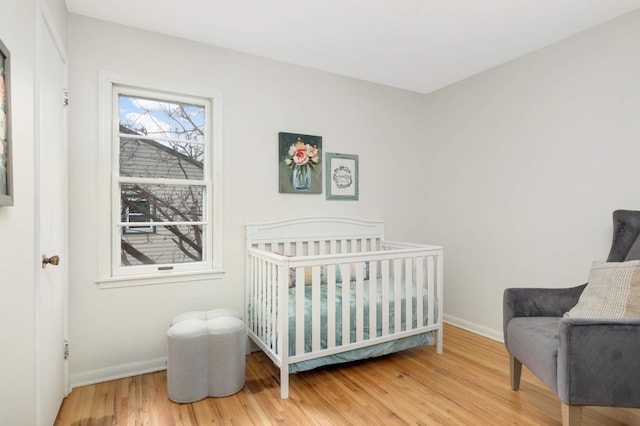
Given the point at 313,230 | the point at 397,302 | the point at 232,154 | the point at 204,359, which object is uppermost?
the point at 232,154

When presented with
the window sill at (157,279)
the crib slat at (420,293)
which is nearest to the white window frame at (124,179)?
the window sill at (157,279)

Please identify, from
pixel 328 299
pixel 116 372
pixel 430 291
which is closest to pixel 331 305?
pixel 328 299

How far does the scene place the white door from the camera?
1.55m

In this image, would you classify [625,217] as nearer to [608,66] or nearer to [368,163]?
[608,66]

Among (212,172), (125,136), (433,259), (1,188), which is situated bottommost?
(433,259)

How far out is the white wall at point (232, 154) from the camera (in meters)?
2.26

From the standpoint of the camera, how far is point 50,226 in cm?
177

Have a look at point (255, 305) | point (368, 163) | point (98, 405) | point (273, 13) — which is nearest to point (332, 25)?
point (273, 13)

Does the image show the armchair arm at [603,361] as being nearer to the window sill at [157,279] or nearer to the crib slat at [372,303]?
the crib slat at [372,303]

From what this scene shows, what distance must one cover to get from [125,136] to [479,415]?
9.19 ft

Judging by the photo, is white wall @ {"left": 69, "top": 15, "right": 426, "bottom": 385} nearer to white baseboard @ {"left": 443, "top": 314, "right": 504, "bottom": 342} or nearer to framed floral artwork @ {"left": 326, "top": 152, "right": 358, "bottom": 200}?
framed floral artwork @ {"left": 326, "top": 152, "right": 358, "bottom": 200}

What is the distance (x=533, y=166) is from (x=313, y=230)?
187 cm

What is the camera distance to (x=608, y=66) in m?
2.36

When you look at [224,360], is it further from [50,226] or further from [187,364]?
[50,226]
